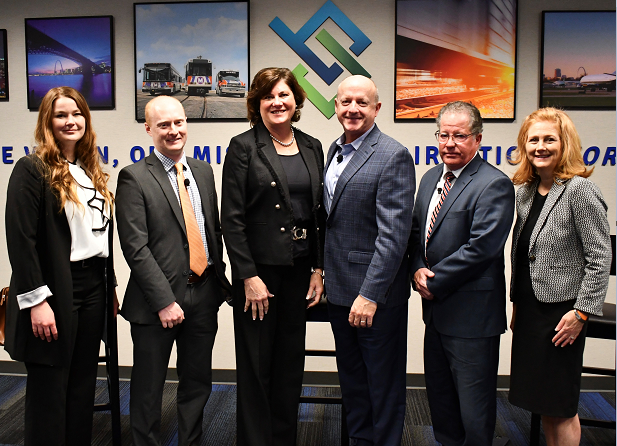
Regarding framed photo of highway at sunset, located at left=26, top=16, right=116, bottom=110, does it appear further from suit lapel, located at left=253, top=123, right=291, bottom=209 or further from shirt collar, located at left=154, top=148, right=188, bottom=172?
suit lapel, located at left=253, top=123, right=291, bottom=209

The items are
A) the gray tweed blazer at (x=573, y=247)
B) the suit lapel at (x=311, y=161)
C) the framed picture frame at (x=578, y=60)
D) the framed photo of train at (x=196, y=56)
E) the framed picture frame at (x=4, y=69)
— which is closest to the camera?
the gray tweed blazer at (x=573, y=247)

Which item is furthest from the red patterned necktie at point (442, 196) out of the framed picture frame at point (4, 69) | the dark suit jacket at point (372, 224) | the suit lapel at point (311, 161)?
the framed picture frame at point (4, 69)

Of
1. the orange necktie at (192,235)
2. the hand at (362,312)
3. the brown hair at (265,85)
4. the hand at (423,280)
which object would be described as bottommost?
the hand at (362,312)

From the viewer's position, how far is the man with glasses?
72.9 inches

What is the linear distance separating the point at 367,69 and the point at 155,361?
7.44ft

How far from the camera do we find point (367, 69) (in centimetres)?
313

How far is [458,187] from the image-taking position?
192cm

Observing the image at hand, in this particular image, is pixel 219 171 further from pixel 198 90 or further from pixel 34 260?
pixel 34 260

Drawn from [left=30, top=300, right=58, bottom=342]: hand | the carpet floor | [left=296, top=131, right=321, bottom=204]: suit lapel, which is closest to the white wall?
the carpet floor

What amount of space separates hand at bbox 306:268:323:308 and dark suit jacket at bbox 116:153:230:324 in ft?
1.86

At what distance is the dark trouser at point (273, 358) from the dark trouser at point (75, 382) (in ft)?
2.10

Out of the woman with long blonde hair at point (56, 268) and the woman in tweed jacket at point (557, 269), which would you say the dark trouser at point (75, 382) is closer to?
the woman with long blonde hair at point (56, 268)

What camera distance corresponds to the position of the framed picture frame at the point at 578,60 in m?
3.03

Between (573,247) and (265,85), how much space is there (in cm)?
145
